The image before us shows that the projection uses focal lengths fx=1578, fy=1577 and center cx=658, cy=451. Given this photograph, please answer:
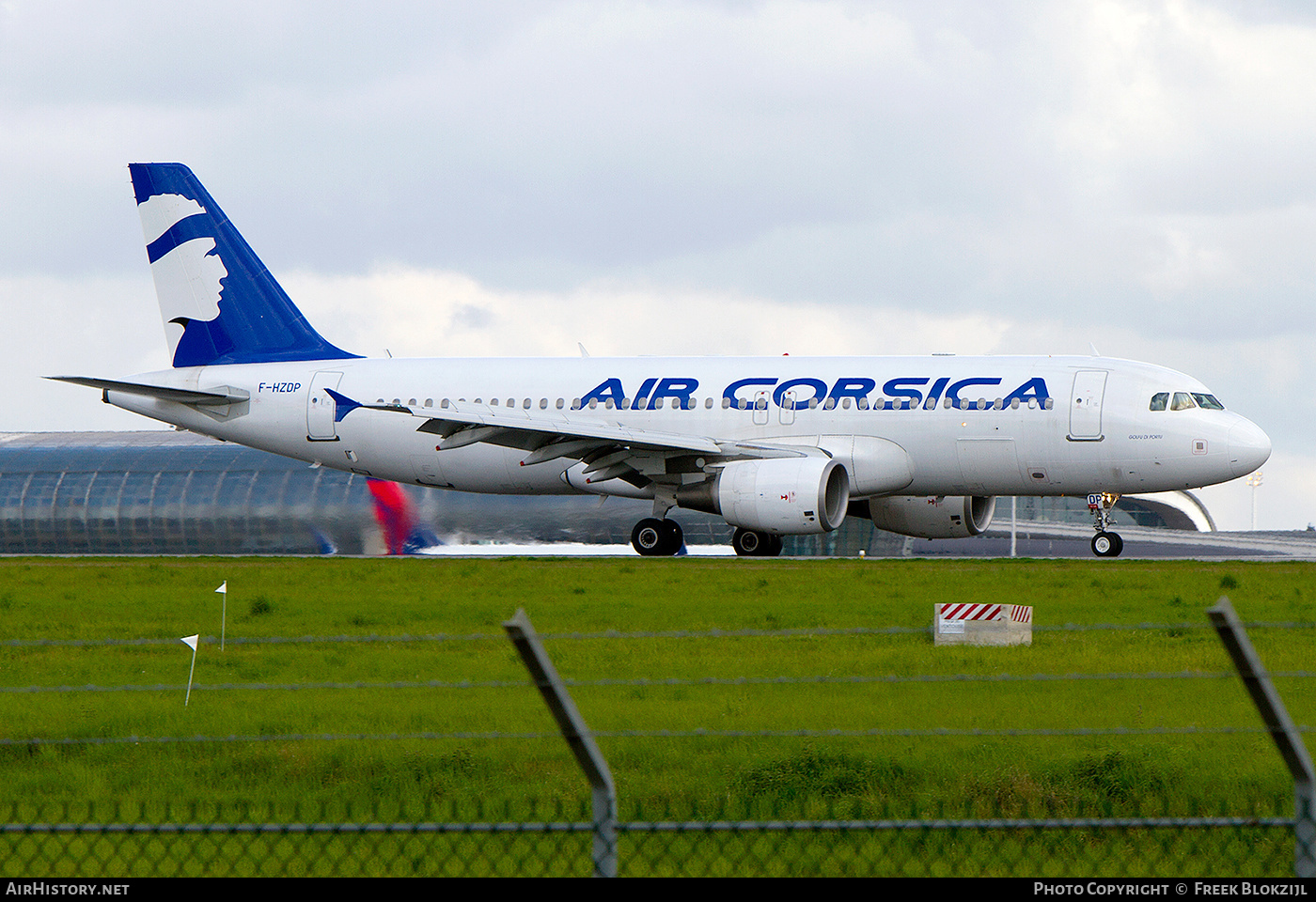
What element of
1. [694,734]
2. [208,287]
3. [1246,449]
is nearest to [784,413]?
[1246,449]

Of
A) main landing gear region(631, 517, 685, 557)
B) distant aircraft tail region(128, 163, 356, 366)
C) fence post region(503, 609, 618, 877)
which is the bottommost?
fence post region(503, 609, 618, 877)

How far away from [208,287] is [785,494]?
15306 millimetres

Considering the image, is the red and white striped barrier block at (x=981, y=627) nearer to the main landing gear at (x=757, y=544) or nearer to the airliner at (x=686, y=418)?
the airliner at (x=686, y=418)

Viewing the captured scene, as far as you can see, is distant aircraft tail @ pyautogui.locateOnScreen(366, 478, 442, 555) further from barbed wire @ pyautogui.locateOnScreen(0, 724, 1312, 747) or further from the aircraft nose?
barbed wire @ pyautogui.locateOnScreen(0, 724, 1312, 747)

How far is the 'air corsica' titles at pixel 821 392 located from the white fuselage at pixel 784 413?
31 mm

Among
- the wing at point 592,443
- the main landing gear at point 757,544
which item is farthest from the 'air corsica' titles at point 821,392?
the main landing gear at point 757,544

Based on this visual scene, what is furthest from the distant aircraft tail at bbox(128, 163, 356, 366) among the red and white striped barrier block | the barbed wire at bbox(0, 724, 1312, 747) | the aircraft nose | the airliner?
the barbed wire at bbox(0, 724, 1312, 747)

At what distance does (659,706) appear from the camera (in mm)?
13188

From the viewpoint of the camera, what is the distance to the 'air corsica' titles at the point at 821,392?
29.2 meters

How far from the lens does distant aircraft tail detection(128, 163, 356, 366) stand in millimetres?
35562

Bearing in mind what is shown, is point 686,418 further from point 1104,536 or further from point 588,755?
point 588,755

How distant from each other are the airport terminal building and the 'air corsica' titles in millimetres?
7260

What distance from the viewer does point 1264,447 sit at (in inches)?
1134
